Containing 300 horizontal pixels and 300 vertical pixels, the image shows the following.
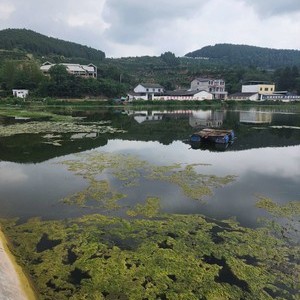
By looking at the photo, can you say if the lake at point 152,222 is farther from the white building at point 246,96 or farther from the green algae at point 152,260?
the white building at point 246,96

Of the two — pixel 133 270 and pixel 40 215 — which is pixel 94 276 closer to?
pixel 133 270

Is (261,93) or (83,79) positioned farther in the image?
(261,93)

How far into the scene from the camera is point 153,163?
18906mm

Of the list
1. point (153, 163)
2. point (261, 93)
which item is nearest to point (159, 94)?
point (261, 93)

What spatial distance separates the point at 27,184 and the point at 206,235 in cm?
859

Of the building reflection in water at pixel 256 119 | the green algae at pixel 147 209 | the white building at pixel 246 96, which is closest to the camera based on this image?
the green algae at pixel 147 209

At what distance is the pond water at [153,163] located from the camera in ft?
39.5

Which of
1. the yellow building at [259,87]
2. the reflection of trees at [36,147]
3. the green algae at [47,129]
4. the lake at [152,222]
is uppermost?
the yellow building at [259,87]

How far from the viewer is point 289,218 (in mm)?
11422

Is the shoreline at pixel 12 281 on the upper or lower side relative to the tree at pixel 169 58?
lower

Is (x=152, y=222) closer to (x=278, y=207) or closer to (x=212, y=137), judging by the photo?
(x=278, y=207)

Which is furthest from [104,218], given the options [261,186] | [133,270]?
[261,186]

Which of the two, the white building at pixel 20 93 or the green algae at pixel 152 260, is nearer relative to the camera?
the green algae at pixel 152 260

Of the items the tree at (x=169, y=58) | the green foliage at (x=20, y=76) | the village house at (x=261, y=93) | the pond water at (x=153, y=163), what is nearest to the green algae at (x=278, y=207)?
the pond water at (x=153, y=163)
